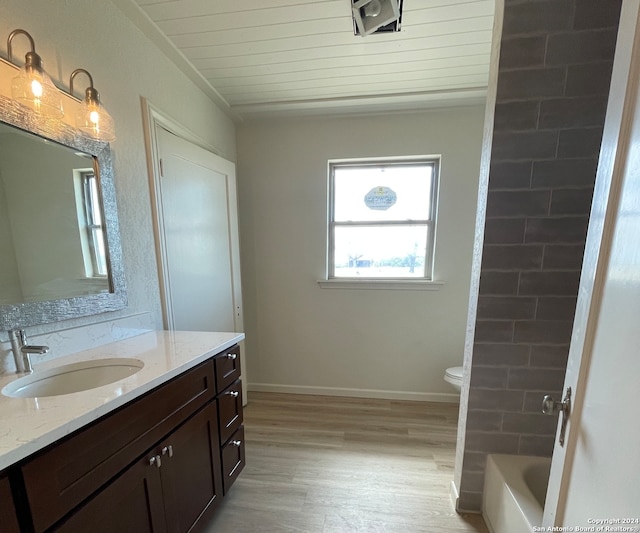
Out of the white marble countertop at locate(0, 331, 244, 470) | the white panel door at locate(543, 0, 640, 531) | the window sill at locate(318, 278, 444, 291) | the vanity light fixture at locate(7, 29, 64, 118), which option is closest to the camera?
the white panel door at locate(543, 0, 640, 531)

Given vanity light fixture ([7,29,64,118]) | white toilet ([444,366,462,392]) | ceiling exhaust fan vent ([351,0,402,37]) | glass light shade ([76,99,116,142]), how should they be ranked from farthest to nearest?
white toilet ([444,366,462,392]) → ceiling exhaust fan vent ([351,0,402,37]) → glass light shade ([76,99,116,142]) → vanity light fixture ([7,29,64,118])

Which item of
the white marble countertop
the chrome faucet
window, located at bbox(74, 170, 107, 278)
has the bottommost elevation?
the white marble countertop

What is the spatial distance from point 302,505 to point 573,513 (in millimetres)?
1234

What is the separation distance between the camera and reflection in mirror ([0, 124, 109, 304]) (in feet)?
3.14

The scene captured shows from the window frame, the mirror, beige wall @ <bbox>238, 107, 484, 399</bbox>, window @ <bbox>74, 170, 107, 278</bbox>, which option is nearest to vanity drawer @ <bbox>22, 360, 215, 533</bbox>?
the mirror

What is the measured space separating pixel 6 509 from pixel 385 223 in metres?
2.36

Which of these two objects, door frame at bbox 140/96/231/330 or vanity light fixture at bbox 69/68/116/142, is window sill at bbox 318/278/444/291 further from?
vanity light fixture at bbox 69/68/116/142

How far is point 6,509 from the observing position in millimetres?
561

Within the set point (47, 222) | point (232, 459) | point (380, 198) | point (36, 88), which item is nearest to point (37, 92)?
point (36, 88)

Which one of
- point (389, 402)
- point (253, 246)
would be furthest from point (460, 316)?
point (253, 246)

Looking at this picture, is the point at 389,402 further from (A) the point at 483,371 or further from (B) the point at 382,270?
(A) the point at 483,371

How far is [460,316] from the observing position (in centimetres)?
230

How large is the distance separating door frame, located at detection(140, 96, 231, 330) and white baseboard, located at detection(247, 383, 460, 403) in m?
1.32

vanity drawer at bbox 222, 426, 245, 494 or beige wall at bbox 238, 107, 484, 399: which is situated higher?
beige wall at bbox 238, 107, 484, 399
